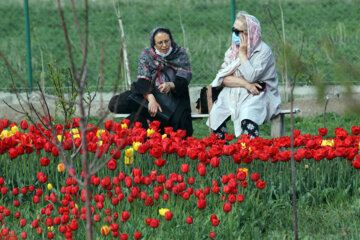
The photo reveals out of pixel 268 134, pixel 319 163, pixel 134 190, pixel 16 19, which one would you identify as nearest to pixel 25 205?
pixel 134 190

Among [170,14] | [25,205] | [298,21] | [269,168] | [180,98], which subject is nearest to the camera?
[25,205]

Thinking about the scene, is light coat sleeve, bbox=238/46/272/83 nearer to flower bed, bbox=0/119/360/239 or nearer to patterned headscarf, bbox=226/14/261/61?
patterned headscarf, bbox=226/14/261/61

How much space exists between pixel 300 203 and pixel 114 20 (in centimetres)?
1082

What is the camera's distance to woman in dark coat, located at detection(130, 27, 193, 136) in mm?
5898

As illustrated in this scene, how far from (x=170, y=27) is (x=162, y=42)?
7789 mm

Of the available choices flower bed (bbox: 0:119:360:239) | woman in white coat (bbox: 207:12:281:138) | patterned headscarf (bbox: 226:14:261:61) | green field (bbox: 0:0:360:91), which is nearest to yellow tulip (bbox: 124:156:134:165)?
flower bed (bbox: 0:119:360:239)

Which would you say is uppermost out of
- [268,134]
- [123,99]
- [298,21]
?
[298,21]

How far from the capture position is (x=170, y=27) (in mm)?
13609

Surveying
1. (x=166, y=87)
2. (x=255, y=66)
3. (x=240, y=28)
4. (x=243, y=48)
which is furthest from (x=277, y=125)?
(x=166, y=87)

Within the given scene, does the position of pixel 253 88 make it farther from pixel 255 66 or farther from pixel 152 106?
pixel 152 106

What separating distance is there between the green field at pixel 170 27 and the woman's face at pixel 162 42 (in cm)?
369

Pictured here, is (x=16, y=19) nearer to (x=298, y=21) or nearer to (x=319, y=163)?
(x=298, y=21)

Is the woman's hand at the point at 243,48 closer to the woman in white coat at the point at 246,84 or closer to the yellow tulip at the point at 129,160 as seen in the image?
the woman in white coat at the point at 246,84

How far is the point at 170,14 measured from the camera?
1401cm
